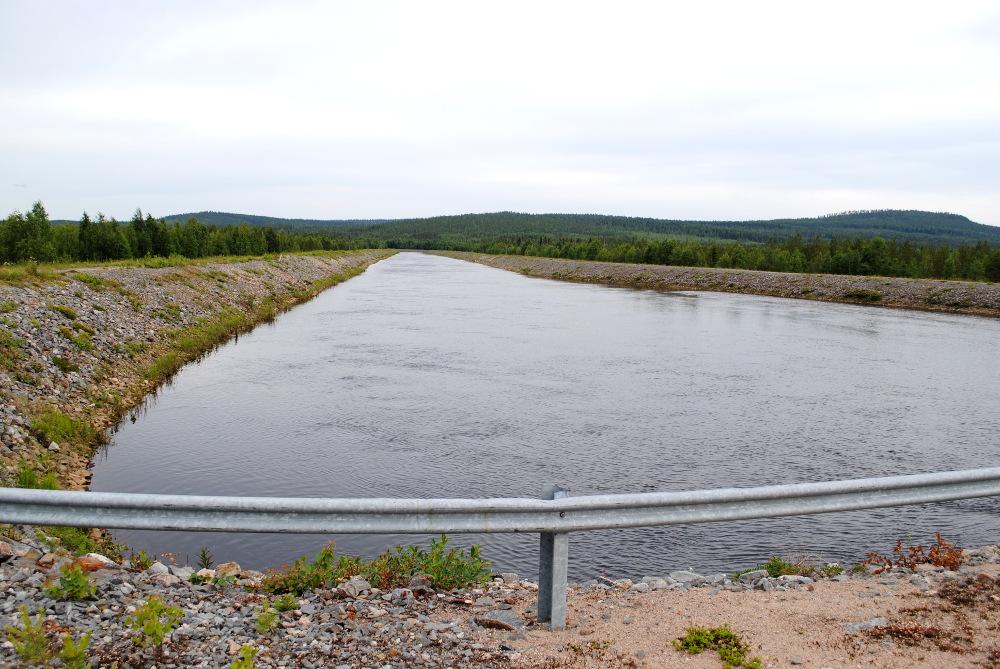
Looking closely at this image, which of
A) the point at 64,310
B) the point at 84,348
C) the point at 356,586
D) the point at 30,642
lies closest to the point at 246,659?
the point at 30,642

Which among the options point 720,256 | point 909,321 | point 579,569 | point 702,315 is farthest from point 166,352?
point 720,256

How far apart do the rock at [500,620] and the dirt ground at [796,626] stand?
0.15 m

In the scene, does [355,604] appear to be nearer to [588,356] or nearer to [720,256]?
[588,356]

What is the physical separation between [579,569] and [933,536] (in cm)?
491

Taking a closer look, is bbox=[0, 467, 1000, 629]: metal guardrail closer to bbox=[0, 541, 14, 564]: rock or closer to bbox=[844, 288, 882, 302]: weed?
bbox=[0, 541, 14, 564]: rock

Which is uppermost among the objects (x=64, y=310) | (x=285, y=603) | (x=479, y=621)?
Result: (x=64, y=310)

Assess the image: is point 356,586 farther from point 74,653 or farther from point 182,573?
point 74,653

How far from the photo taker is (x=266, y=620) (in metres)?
4.68

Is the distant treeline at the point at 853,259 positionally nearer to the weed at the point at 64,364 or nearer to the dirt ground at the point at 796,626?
the dirt ground at the point at 796,626

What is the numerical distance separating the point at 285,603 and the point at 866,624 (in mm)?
4234

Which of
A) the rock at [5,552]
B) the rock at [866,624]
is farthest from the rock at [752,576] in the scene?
the rock at [5,552]

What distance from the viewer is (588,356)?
24594 mm

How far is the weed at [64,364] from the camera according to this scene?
1480 centimetres

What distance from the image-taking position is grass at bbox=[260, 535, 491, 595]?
550 cm
